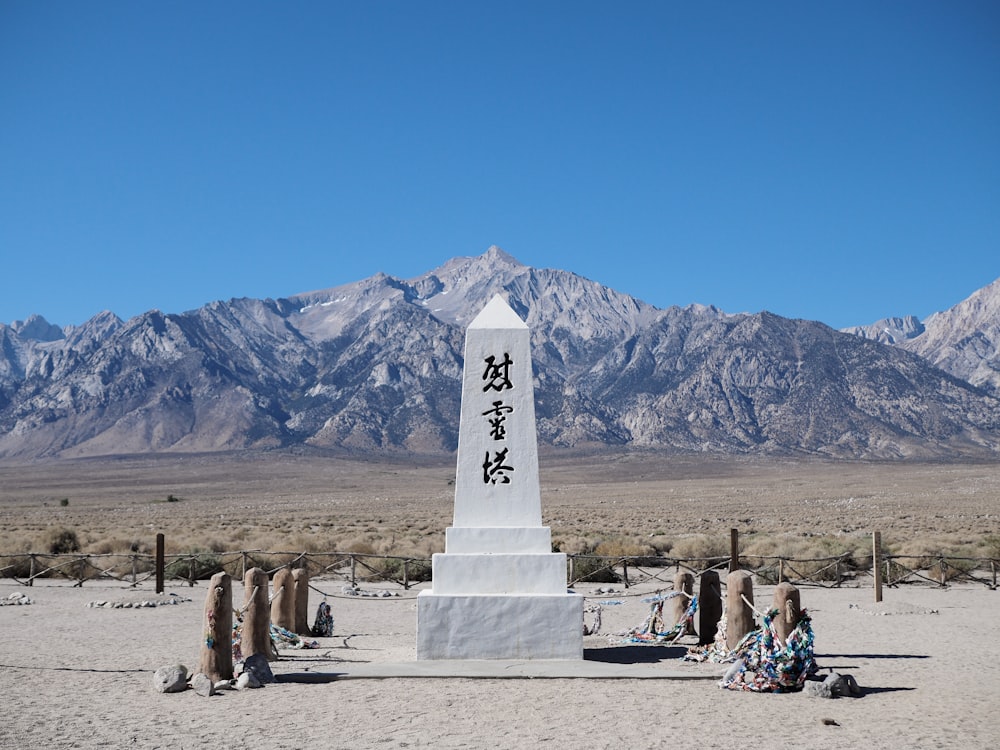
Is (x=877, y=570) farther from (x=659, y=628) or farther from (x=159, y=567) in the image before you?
(x=159, y=567)

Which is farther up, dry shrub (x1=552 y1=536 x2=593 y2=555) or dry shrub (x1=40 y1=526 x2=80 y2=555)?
dry shrub (x1=40 y1=526 x2=80 y2=555)

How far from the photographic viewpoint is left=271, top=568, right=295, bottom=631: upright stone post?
1470 centimetres

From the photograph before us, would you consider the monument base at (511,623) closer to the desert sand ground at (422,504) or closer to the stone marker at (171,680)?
the stone marker at (171,680)

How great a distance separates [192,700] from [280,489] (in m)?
89.8

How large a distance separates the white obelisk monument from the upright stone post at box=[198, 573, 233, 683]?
2.11 metres

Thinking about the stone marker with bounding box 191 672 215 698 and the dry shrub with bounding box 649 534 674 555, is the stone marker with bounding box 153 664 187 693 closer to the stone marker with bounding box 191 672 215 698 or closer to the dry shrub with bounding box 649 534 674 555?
the stone marker with bounding box 191 672 215 698

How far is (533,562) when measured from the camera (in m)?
12.2

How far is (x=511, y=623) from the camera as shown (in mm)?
12016

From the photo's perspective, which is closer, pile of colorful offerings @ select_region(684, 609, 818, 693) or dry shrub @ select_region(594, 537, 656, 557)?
pile of colorful offerings @ select_region(684, 609, 818, 693)

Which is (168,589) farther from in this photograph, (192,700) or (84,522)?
(84,522)

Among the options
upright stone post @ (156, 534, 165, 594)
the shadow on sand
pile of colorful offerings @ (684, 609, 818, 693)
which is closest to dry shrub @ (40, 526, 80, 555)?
upright stone post @ (156, 534, 165, 594)

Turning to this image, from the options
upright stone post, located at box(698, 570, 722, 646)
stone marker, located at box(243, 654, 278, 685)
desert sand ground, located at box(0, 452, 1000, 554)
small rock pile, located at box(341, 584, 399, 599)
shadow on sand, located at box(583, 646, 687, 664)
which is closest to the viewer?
stone marker, located at box(243, 654, 278, 685)

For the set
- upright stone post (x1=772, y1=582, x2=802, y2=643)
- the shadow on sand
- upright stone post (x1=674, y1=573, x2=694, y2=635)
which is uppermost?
upright stone post (x1=772, y1=582, x2=802, y2=643)

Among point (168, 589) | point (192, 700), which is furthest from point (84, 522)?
point (192, 700)
